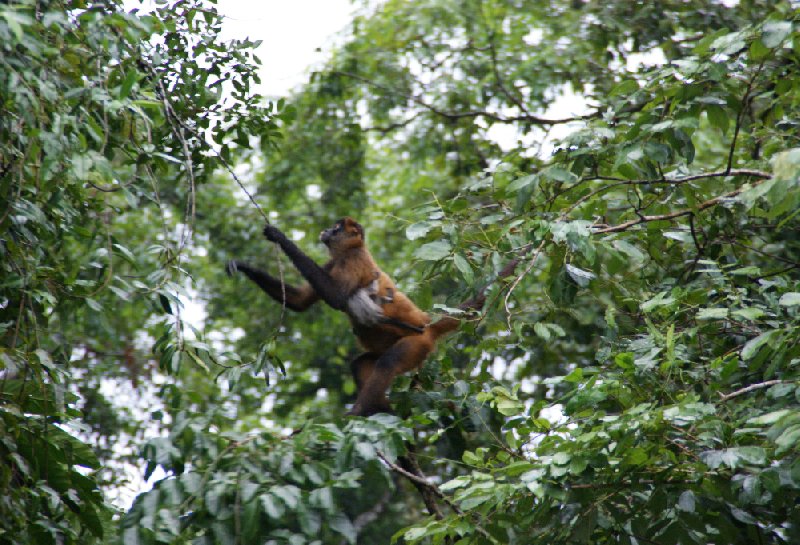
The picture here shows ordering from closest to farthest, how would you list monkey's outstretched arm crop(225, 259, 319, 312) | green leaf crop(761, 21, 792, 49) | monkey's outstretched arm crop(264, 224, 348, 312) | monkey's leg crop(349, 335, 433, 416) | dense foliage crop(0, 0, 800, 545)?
dense foliage crop(0, 0, 800, 545) < green leaf crop(761, 21, 792, 49) < monkey's leg crop(349, 335, 433, 416) < monkey's outstretched arm crop(225, 259, 319, 312) < monkey's outstretched arm crop(264, 224, 348, 312)

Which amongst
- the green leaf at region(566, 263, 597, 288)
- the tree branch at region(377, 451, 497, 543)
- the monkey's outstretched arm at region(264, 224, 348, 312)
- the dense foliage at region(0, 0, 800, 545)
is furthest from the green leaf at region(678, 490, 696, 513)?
the monkey's outstretched arm at region(264, 224, 348, 312)

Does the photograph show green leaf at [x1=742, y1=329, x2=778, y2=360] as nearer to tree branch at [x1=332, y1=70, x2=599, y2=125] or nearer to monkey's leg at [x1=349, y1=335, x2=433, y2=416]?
monkey's leg at [x1=349, y1=335, x2=433, y2=416]

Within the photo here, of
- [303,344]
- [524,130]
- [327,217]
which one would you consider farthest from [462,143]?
[303,344]

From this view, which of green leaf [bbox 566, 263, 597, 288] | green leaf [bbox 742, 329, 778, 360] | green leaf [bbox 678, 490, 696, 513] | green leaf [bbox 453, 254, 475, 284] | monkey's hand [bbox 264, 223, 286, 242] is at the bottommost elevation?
green leaf [bbox 678, 490, 696, 513]

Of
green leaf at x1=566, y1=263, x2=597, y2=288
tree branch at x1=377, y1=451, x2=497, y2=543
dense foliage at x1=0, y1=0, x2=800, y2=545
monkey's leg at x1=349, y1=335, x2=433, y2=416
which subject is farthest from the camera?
monkey's leg at x1=349, y1=335, x2=433, y2=416

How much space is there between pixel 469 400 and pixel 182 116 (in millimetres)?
2115

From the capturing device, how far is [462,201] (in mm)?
4574

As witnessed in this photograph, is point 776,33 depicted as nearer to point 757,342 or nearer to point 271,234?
point 757,342

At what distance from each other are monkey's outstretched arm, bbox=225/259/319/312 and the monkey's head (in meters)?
0.39

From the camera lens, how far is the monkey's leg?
5586mm

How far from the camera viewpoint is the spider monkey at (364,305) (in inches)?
223

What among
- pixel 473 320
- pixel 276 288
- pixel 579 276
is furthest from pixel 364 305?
pixel 579 276

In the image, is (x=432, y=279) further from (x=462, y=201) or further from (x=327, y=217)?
(x=327, y=217)

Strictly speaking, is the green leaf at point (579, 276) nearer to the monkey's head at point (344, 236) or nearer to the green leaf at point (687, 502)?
the green leaf at point (687, 502)
